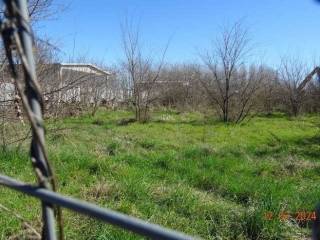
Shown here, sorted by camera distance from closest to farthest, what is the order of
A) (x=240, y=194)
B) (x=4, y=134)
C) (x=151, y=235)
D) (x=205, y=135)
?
(x=151, y=235) → (x=240, y=194) → (x=4, y=134) → (x=205, y=135)

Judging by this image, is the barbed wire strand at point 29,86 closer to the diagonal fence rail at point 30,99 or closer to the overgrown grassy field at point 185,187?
the diagonal fence rail at point 30,99

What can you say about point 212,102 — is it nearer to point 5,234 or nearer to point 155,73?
point 155,73

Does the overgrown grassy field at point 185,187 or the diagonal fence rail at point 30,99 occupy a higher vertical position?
the diagonal fence rail at point 30,99

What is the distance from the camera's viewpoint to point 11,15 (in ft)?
4.65

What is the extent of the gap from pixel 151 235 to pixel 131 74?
20641 mm

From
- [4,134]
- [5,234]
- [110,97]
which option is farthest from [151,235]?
[110,97]
